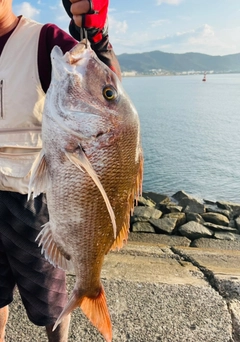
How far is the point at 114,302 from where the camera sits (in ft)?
9.87

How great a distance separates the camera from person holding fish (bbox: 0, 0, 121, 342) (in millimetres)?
2082

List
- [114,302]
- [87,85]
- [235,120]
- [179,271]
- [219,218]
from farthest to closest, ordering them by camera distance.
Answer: [235,120], [219,218], [179,271], [114,302], [87,85]

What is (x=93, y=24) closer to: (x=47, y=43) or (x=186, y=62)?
(x=47, y=43)

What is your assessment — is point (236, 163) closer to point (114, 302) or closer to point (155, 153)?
point (155, 153)

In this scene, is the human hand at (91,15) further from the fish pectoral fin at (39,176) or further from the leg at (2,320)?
the leg at (2,320)

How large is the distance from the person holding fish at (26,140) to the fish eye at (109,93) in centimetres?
35

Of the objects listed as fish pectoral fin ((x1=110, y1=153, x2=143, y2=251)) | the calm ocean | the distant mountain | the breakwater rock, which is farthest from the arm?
the distant mountain

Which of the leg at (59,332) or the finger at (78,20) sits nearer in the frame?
the finger at (78,20)

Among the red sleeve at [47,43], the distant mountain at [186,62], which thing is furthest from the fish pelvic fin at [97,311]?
the distant mountain at [186,62]

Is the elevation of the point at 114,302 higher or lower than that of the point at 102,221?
lower

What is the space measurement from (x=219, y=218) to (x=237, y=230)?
826 millimetres

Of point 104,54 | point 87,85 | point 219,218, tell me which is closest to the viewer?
point 87,85

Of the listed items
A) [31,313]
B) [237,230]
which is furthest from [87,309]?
[237,230]

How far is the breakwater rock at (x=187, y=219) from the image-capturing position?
8984 mm
